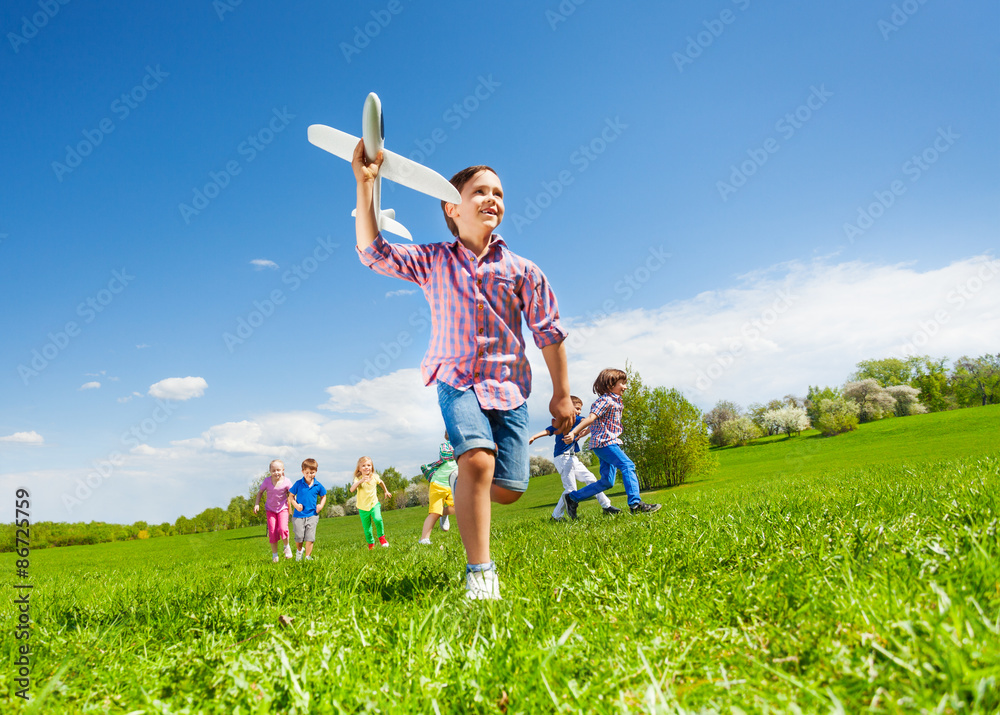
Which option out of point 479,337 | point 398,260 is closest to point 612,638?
point 479,337

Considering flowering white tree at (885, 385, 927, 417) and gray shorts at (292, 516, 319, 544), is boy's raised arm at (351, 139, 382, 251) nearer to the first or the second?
gray shorts at (292, 516, 319, 544)

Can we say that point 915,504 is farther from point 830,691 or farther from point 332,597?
point 332,597

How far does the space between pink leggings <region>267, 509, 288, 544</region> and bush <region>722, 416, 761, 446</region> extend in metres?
45.1

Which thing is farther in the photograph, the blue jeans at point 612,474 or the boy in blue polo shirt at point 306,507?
the boy in blue polo shirt at point 306,507

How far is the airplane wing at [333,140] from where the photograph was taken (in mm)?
3039

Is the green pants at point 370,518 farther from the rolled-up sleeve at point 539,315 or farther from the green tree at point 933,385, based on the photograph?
the green tree at point 933,385

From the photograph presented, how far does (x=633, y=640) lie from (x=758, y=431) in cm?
5351

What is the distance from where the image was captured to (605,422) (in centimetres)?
938

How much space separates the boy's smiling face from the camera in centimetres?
344

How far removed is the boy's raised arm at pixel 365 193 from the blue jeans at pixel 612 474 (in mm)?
6709

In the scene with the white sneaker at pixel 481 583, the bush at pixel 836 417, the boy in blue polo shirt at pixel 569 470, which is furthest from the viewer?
the bush at pixel 836 417

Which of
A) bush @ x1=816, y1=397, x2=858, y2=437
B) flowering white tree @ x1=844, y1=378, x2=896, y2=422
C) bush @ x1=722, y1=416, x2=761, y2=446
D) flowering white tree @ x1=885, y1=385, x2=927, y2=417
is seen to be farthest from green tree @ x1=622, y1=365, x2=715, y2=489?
flowering white tree @ x1=885, y1=385, x2=927, y2=417

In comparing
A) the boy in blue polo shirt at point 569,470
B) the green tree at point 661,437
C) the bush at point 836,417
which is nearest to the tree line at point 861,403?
the bush at point 836,417

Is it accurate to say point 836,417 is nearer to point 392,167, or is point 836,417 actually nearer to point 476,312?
point 476,312
